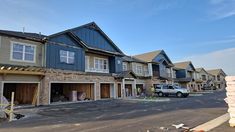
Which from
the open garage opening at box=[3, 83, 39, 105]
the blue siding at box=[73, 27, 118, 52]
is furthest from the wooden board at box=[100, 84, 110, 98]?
the open garage opening at box=[3, 83, 39, 105]

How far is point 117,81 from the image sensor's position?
103ft

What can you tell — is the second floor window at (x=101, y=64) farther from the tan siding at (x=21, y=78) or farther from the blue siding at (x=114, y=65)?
the tan siding at (x=21, y=78)

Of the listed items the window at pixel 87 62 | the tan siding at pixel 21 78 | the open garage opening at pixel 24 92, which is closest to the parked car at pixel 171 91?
the window at pixel 87 62

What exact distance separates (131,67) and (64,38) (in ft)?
60.4

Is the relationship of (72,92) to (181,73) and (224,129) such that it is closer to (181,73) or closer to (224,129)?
(224,129)

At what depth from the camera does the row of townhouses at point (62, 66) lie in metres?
19.5

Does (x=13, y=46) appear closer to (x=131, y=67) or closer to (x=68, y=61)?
(x=68, y=61)

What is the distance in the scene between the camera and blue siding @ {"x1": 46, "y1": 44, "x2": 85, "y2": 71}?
22219 mm

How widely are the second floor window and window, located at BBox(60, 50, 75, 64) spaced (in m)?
5.37

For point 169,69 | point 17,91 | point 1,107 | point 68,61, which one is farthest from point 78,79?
point 169,69

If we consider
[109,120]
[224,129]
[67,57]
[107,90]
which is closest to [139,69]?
[107,90]

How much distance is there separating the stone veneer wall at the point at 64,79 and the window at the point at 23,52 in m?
2.30

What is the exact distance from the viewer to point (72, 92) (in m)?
26.6

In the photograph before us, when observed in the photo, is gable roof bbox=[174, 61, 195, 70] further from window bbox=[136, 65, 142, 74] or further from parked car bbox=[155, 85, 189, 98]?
parked car bbox=[155, 85, 189, 98]
